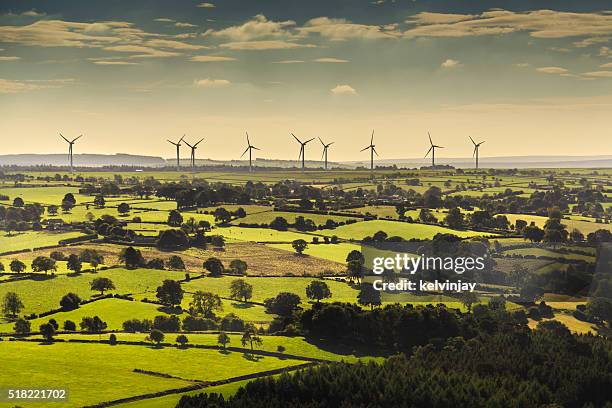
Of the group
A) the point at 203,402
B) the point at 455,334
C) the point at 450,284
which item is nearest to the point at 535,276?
the point at 450,284

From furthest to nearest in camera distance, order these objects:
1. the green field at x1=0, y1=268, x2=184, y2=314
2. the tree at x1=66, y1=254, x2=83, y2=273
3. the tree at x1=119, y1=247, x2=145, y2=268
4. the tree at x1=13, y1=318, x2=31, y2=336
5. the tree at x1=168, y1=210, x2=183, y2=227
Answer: the tree at x1=168, y1=210, x2=183, y2=227, the tree at x1=119, y1=247, x2=145, y2=268, the tree at x1=66, y1=254, x2=83, y2=273, the green field at x1=0, y1=268, x2=184, y2=314, the tree at x1=13, y1=318, x2=31, y2=336

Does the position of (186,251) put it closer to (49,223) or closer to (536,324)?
(49,223)

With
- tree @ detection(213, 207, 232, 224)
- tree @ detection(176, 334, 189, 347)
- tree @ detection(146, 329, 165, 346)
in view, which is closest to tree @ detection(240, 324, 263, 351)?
tree @ detection(176, 334, 189, 347)

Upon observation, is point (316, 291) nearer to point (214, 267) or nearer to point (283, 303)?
point (283, 303)

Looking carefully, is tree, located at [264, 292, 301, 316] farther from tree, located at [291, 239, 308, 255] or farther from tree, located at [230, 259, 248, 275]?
tree, located at [291, 239, 308, 255]

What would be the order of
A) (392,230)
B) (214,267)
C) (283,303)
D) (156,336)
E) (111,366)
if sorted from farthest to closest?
(392,230)
(214,267)
(283,303)
(156,336)
(111,366)

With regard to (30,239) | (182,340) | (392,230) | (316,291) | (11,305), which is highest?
(392,230)

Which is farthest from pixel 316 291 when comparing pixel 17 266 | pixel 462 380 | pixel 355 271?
pixel 17 266
